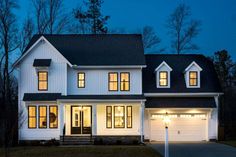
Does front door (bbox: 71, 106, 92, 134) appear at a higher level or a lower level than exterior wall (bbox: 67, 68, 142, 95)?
lower

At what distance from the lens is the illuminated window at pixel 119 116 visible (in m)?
41.6

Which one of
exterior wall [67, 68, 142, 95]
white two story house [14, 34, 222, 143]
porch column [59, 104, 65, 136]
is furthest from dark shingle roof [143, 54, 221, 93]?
porch column [59, 104, 65, 136]

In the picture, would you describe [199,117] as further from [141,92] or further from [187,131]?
[141,92]

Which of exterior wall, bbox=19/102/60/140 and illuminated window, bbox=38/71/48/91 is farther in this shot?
illuminated window, bbox=38/71/48/91

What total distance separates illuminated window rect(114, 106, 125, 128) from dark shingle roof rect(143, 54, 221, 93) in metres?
2.58

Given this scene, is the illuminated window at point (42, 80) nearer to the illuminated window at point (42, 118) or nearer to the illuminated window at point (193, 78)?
the illuminated window at point (42, 118)

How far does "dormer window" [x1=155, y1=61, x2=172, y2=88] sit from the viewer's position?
1698 inches

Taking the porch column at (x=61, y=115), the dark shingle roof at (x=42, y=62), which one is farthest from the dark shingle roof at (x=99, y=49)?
the porch column at (x=61, y=115)

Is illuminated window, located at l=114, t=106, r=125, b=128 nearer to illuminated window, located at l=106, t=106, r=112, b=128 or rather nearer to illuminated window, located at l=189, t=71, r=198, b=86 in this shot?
illuminated window, located at l=106, t=106, r=112, b=128

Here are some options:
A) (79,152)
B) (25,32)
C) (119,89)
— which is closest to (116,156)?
(79,152)

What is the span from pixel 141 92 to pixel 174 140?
16.1 feet

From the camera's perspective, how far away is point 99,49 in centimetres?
4425

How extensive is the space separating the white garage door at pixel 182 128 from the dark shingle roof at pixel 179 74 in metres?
2.23

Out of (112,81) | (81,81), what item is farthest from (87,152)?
(112,81)
